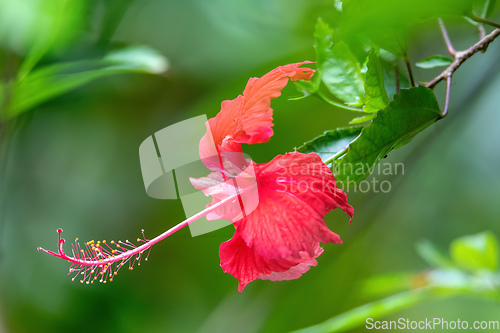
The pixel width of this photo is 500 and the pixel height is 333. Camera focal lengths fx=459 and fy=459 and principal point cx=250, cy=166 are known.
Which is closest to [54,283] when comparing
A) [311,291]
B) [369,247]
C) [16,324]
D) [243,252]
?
[16,324]

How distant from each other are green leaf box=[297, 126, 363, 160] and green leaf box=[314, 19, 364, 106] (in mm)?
57

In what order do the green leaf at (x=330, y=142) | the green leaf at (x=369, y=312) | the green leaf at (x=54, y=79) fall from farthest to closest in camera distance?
the green leaf at (x=54, y=79) < the green leaf at (x=369, y=312) < the green leaf at (x=330, y=142)

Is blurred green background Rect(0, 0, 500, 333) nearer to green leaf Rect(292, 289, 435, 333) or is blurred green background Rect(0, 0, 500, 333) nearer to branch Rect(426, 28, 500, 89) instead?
green leaf Rect(292, 289, 435, 333)

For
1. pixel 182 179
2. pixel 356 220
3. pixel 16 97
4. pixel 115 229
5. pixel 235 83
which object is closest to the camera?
pixel 182 179

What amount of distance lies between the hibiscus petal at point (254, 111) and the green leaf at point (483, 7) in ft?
0.84

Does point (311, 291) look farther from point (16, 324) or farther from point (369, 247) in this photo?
point (16, 324)

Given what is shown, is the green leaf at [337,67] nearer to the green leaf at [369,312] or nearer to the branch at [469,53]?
the branch at [469,53]

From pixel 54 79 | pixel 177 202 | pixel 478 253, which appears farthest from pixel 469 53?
pixel 177 202

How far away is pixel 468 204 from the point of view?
1.78m

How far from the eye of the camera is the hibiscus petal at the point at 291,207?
1.45 feet

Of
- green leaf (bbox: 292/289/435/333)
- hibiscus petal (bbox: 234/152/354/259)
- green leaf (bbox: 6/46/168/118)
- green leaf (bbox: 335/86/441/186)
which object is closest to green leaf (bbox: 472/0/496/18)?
green leaf (bbox: 335/86/441/186)

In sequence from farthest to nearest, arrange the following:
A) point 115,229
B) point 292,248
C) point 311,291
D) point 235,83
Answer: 1. point 115,229
2. point 235,83
3. point 311,291
4. point 292,248

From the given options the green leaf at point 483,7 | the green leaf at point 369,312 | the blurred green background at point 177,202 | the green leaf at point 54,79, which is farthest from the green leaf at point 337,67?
the blurred green background at point 177,202

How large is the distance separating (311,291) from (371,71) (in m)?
1.12
